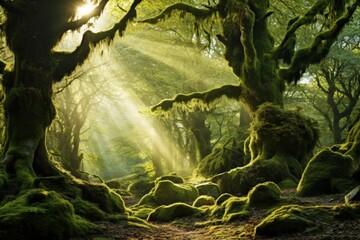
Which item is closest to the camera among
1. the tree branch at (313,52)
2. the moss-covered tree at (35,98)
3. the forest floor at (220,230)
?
the forest floor at (220,230)

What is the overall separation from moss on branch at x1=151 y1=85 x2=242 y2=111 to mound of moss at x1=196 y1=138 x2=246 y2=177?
13.6 feet

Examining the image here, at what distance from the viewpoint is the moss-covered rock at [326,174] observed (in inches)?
434

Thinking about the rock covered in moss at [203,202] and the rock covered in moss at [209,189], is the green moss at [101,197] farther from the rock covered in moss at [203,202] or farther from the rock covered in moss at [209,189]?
the rock covered in moss at [209,189]

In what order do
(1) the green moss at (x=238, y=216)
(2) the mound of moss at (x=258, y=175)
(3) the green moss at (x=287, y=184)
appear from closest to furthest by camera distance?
(1) the green moss at (x=238, y=216)
(3) the green moss at (x=287, y=184)
(2) the mound of moss at (x=258, y=175)

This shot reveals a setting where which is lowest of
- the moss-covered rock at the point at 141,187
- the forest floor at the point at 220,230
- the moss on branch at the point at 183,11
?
the forest floor at the point at 220,230

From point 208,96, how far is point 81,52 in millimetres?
8126

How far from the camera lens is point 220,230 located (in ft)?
27.8

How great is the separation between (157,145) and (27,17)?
81.8 feet

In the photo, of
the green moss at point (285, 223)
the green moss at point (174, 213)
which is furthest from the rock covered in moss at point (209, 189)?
the green moss at point (285, 223)

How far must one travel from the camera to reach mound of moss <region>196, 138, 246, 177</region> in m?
21.9

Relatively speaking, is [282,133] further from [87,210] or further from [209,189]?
[87,210]

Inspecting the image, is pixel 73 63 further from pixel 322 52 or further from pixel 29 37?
pixel 322 52

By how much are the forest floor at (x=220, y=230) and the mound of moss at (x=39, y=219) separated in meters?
0.60

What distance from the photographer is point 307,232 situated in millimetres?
6609
